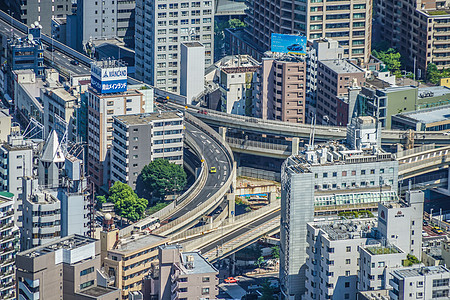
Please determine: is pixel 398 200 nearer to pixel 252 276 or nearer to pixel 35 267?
pixel 252 276

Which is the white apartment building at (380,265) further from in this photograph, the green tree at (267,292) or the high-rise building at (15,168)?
the high-rise building at (15,168)

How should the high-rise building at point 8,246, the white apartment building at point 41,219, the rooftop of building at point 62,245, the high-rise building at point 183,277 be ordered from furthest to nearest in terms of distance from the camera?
the white apartment building at point 41,219
the high-rise building at point 8,246
the high-rise building at point 183,277
the rooftop of building at point 62,245

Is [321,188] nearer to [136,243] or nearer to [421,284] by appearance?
[136,243]

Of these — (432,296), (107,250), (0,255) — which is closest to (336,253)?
(432,296)

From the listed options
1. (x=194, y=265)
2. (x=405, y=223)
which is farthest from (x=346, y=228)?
(x=194, y=265)

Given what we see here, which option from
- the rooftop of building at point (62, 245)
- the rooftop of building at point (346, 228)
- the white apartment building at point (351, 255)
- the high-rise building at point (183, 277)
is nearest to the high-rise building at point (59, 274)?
the rooftop of building at point (62, 245)

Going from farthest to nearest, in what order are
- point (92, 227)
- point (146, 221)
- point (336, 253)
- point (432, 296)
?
1. point (146, 221)
2. point (92, 227)
3. point (336, 253)
4. point (432, 296)
